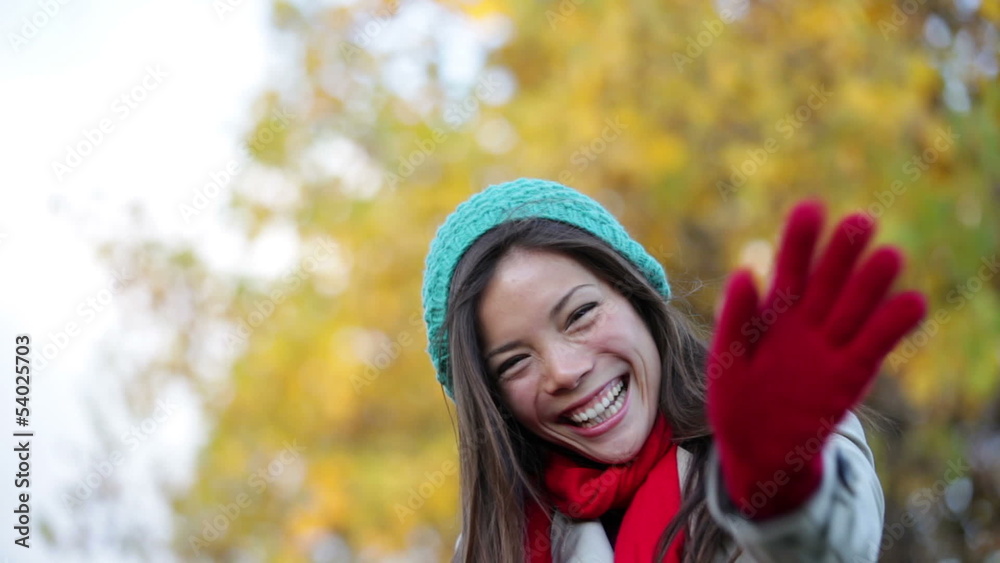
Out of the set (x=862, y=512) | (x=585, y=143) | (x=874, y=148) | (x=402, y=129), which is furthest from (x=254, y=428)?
(x=862, y=512)

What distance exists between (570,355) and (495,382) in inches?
7.9

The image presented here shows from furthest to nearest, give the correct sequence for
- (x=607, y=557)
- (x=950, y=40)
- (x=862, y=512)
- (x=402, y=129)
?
(x=402, y=129)
(x=950, y=40)
(x=607, y=557)
(x=862, y=512)

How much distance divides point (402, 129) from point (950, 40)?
2.23 m

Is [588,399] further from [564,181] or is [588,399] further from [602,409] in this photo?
[564,181]

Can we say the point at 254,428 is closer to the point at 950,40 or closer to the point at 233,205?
the point at 233,205

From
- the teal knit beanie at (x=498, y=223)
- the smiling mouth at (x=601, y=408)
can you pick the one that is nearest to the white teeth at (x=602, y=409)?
the smiling mouth at (x=601, y=408)

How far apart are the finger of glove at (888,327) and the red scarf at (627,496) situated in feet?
2.21

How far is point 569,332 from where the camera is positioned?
1879 mm

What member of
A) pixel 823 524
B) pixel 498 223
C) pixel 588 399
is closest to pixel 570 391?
pixel 588 399

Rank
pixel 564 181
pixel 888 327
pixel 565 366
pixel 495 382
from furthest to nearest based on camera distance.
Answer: pixel 564 181, pixel 495 382, pixel 565 366, pixel 888 327

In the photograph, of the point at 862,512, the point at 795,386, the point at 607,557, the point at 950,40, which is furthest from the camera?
the point at 950,40

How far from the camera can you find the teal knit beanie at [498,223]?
2031 mm

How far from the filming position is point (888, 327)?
3.56 feet

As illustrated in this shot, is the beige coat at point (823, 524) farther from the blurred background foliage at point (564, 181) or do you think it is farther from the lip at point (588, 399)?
the blurred background foliage at point (564, 181)
